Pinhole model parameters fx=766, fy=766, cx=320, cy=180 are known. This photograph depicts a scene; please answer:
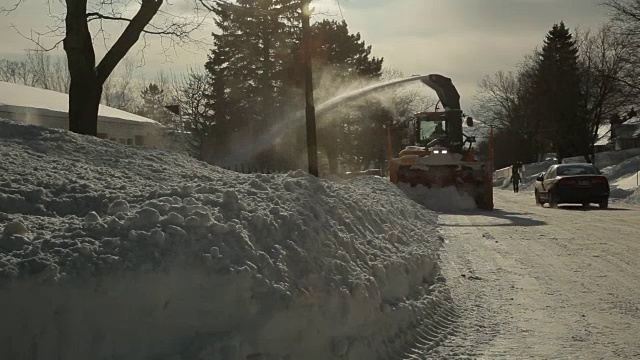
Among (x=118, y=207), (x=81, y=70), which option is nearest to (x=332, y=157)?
(x=81, y=70)

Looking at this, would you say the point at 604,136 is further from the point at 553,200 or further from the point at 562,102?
the point at 553,200

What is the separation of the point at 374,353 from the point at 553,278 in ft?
15.0

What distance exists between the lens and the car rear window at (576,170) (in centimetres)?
2462

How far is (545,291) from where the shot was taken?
8750mm

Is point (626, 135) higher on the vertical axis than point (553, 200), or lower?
higher

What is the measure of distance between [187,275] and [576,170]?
22050 mm

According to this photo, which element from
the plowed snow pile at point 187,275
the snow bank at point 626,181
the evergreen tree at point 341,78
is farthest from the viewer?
the evergreen tree at point 341,78

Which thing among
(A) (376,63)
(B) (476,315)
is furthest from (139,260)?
(A) (376,63)

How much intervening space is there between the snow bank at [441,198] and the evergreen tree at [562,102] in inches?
1503

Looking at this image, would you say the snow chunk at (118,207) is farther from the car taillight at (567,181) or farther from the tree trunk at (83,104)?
the car taillight at (567,181)

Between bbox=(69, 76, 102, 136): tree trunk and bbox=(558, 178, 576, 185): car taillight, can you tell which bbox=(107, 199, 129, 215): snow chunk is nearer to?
bbox=(69, 76, 102, 136): tree trunk

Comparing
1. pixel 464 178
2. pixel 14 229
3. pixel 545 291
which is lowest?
pixel 545 291

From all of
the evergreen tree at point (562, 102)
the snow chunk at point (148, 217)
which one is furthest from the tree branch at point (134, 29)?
the evergreen tree at point (562, 102)

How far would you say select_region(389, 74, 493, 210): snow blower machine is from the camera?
22.8m
